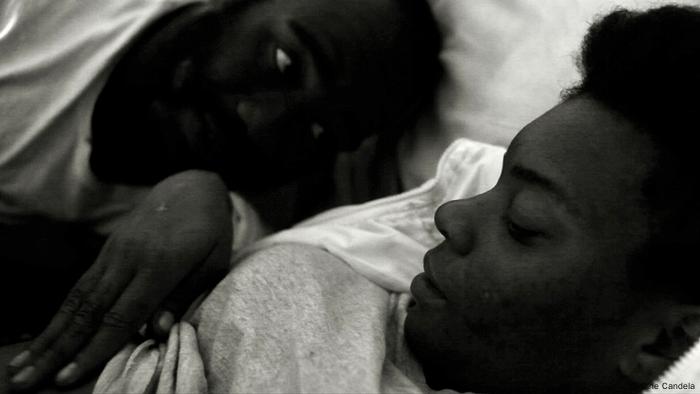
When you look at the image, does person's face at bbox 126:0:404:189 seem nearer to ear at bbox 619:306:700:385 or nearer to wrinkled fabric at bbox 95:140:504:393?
wrinkled fabric at bbox 95:140:504:393

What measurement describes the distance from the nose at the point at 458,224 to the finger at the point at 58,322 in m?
0.40

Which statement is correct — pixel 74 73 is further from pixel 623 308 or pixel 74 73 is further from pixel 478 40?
pixel 623 308

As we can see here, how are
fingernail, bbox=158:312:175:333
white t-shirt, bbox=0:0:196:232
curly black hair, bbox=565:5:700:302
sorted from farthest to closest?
white t-shirt, bbox=0:0:196:232
fingernail, bbox=158:312:175:333
curly black hair, bbox=565:5:700:302

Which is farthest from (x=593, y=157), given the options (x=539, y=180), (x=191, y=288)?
(x=191, y=288)

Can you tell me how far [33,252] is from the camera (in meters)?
1.01

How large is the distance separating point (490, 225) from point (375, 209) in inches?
12.4

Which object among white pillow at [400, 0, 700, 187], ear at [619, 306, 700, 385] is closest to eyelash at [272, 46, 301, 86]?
white pillow at [400, 0, 700, 187]

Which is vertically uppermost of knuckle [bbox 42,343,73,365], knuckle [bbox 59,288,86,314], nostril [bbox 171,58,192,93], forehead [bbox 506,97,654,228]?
forehead [bbox 506,97,654,228]

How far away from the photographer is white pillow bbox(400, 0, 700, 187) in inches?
45.9

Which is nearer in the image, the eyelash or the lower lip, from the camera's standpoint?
the lower lip

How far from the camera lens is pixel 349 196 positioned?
1377mm

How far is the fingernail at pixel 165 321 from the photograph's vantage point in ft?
2.72

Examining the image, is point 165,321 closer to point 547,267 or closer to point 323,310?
point 323,310

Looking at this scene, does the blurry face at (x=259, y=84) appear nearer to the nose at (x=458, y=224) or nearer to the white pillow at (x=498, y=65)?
the white pillow at (x=498, y=65)
